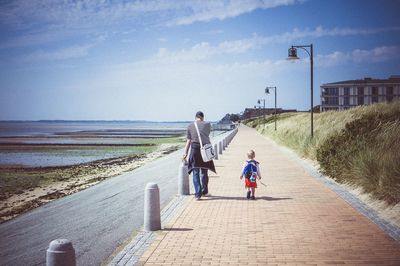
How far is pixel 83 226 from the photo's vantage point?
831 centimetres

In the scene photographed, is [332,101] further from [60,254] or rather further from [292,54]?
[60,254]

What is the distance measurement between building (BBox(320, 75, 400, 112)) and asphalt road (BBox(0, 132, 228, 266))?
98624 millimetres

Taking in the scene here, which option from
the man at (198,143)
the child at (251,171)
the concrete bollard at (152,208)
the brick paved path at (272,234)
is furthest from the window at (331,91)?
the concrete bollard at (152,208)

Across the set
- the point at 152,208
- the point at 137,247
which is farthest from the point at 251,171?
the point at 137,247

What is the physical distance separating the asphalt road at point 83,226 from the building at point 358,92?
9862 cm

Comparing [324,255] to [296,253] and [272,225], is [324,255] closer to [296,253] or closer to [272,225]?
[296,253]

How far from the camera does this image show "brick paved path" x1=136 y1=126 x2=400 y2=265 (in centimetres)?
518

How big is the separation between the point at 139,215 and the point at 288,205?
3.40 meters

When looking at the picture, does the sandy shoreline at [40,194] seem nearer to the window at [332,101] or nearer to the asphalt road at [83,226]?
the asphalt road at [83,226]

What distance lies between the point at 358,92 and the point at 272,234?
10486 cm

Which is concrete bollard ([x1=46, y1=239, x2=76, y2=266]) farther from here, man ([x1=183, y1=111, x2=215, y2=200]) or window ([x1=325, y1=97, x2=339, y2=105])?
window ([x1=325, y1=97, x2=339, y2=105])

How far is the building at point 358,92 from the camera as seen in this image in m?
99.3

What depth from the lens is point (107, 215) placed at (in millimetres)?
9156

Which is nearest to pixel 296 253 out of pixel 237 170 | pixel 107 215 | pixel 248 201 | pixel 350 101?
pixel 248 201
